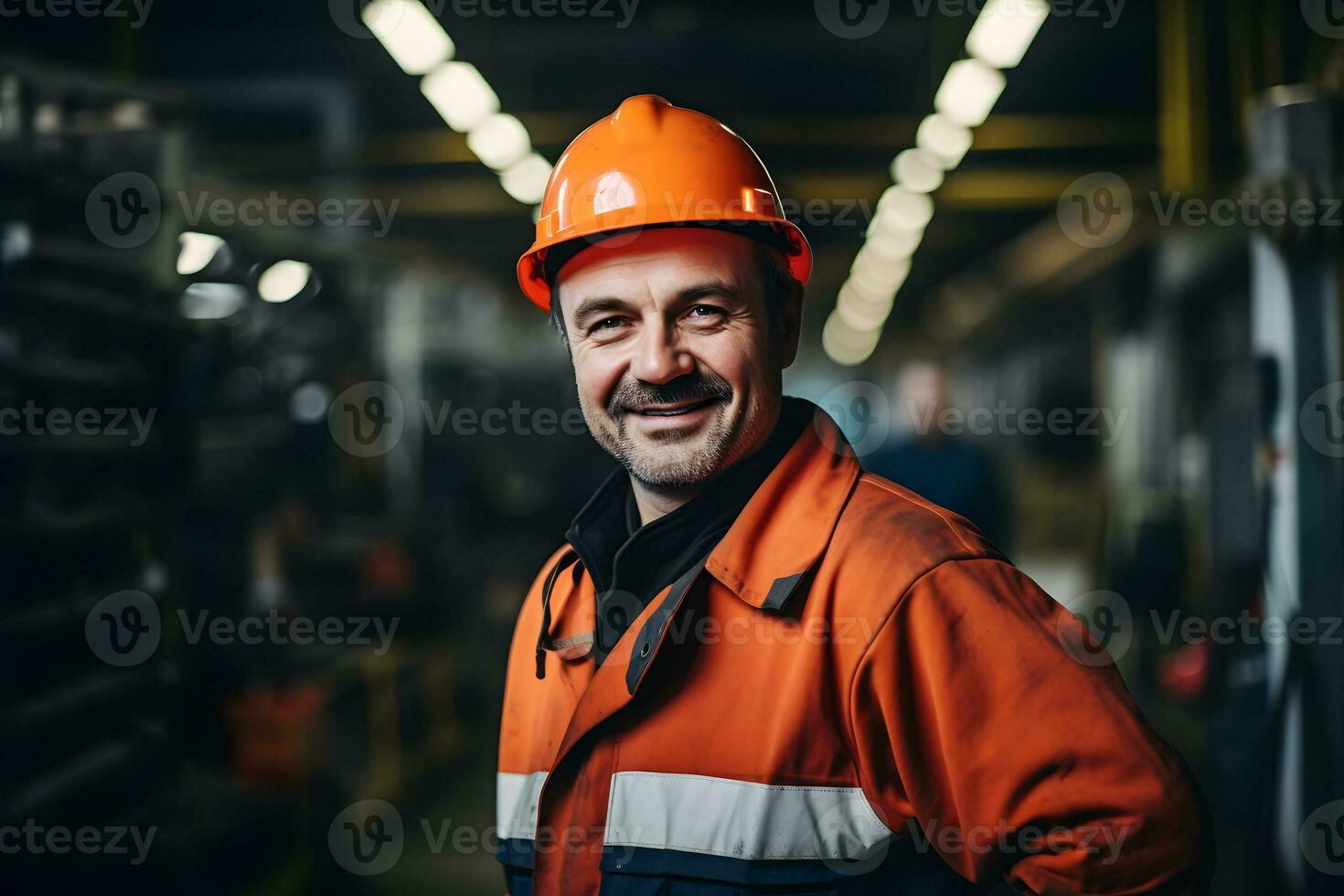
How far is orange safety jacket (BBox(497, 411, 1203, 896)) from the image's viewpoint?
4.17 ft

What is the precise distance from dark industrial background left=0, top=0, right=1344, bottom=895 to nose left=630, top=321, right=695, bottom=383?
1191 millimetres

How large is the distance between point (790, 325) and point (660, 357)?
296mm

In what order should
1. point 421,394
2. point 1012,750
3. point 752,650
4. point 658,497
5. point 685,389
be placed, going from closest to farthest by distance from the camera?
point 1012,750, point 752,650, point 685,389, point 658,497, point 421,394

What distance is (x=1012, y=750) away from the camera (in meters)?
1.28

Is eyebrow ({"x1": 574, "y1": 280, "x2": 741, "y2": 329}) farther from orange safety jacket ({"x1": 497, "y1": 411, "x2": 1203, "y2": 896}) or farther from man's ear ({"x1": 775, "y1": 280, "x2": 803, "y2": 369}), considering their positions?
orange safety jacket ({"x1": 497, "y1": 411, "x2": 1203, "y2": 896})

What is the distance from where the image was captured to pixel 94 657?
3125 millimetres

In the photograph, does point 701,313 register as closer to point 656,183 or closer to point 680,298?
point 680,298

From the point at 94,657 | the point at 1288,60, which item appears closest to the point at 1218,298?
the point at 1288,60

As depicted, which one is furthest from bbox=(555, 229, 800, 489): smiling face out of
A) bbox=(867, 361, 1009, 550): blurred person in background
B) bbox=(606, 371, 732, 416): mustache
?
bbox=(867, 361, 1009, 550): blurred person in background

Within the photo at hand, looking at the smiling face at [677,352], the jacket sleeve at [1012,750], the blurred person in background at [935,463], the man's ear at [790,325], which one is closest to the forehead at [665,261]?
the smiling face at [677,352]

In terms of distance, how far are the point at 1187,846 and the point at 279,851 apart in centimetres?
364

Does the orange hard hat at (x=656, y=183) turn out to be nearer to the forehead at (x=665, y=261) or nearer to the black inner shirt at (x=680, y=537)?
the forehead at (x=665, y=261)

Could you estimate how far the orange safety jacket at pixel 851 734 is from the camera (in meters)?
1.27

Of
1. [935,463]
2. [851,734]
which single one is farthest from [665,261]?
[935,463]
